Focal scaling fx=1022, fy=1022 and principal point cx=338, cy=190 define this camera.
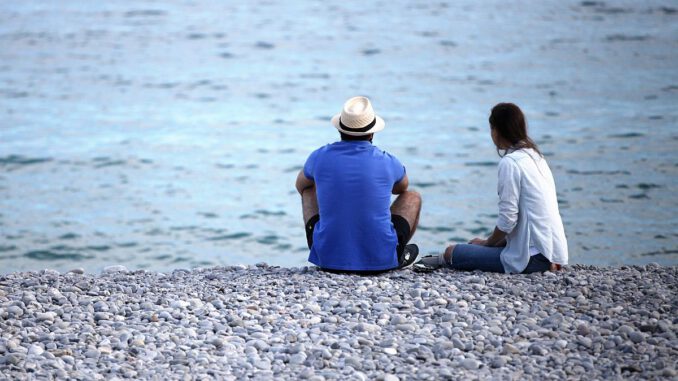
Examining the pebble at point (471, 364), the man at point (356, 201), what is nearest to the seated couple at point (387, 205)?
the man at point (356, 201)

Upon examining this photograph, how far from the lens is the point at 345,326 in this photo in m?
6.36

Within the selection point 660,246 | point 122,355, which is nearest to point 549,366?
point 122,355

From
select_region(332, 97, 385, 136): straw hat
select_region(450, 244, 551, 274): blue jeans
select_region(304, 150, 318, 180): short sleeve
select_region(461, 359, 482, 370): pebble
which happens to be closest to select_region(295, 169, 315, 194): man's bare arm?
select_region(304, 150, 318, 180): short sleeve

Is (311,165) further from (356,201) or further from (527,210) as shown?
(527,210)

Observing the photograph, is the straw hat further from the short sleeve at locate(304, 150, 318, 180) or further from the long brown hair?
the long brown hair

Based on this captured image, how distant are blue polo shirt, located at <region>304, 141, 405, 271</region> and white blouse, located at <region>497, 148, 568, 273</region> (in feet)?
2.77

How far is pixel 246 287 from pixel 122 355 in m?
1.53

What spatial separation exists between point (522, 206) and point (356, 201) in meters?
1.21

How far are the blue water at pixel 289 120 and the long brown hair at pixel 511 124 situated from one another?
6.20 m

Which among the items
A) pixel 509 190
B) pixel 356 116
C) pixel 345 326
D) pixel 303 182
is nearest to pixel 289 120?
pixel 303 182

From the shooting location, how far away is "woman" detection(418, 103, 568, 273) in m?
7.35

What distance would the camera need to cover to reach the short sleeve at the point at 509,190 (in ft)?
24.0

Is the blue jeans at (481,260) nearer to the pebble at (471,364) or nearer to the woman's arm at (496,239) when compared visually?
the woman's arm at (496,239)

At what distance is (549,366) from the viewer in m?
5.69
